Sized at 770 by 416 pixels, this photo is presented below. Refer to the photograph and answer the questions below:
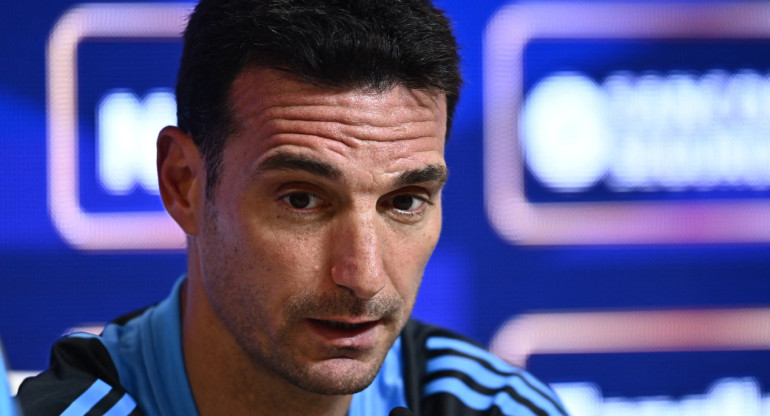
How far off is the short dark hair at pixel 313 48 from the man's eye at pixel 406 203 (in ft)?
0.46

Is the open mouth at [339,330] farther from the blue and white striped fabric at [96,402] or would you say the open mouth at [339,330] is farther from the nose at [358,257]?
the blue and white striped fabric at [96,402]

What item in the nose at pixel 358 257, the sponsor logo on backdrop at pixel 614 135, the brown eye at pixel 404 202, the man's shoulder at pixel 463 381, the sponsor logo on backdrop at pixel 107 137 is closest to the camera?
the nose at pixel 358 257

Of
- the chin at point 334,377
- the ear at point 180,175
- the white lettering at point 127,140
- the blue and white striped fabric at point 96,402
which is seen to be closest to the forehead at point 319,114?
the ear at point 180,175

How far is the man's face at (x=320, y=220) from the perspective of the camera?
1.03 metres

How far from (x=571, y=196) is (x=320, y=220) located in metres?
1.06

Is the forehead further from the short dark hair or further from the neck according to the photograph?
the neck

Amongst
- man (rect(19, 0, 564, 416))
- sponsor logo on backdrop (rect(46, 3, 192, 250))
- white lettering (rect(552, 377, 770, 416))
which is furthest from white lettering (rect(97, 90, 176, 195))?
white lettering (rect(552, 377, 770, 416))

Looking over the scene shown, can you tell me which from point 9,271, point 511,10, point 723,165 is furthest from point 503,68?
point 9,271

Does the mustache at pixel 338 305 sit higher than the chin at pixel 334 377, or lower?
higher

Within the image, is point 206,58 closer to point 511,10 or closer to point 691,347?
point 511,10

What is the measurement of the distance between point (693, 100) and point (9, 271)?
61.2 inches

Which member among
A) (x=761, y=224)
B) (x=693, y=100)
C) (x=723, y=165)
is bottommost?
(x=761, y=224)

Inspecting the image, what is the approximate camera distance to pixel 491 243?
1966 mm

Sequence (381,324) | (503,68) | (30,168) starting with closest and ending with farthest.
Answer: (381,324)
(30,168)
(503,68)
